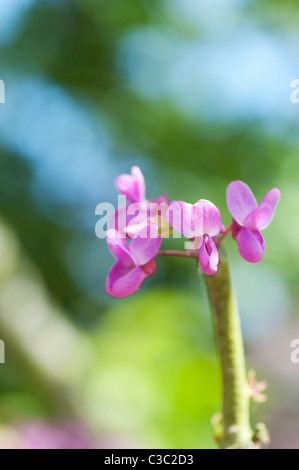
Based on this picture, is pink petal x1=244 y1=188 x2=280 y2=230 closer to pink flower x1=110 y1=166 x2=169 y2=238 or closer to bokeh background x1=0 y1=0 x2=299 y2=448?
pink flower x1=110 y1=166 x2=169 y2=238

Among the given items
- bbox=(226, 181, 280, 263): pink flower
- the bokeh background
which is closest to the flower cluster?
bbox=(226, 181, 280, 263): pink flower

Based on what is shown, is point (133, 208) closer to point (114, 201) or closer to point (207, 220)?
point (207, 220)

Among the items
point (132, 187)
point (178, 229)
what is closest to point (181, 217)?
point (178, 229)

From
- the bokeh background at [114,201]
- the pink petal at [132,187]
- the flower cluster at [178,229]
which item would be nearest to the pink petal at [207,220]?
the flower cluster at [178,229]

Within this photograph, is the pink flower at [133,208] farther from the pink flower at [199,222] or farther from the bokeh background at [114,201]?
the bokeh background at [114,201]

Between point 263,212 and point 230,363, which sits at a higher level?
point 263,212
